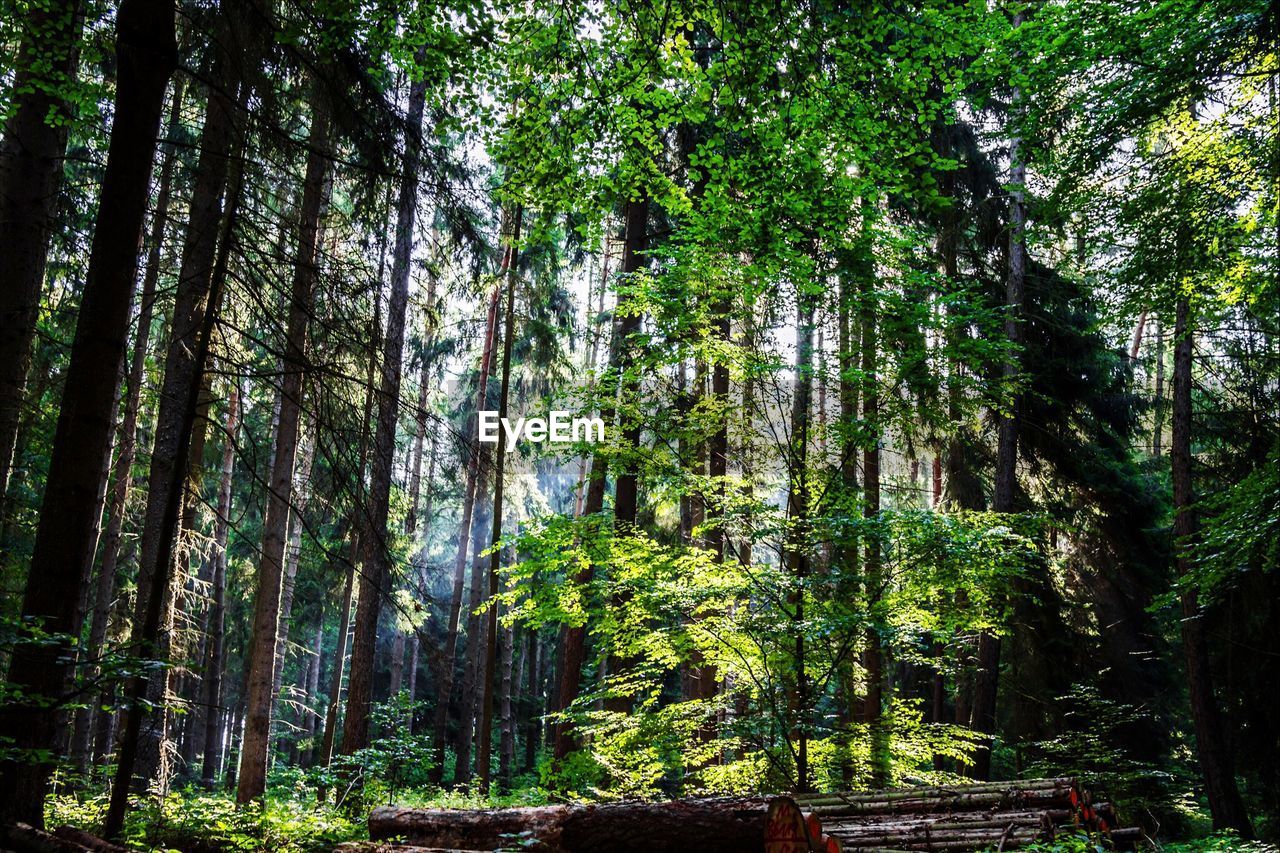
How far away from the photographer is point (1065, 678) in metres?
14.1

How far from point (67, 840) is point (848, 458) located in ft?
23.4

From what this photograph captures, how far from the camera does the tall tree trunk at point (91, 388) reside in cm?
416

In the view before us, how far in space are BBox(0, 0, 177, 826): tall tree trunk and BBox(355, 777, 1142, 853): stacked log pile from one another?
2.15 meters

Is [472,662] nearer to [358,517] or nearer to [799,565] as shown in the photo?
[799,565]

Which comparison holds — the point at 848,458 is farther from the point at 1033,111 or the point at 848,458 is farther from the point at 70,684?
the point at 70,684

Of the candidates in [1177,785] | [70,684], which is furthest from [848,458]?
[1177,785]

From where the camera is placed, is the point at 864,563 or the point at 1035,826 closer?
the point at 1035,826

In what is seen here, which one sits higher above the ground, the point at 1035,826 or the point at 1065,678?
the point at 1065,678

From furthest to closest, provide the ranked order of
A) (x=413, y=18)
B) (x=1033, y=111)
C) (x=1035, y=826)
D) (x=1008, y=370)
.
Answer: (x=1008, y=370) → (x=1033, y=111) → (x=1035, y=826) → (x=413, y=18)

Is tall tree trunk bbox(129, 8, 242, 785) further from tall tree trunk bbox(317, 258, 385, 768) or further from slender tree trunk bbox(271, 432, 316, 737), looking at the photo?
slender tree trunk bbox(271, 432, 316, 737)

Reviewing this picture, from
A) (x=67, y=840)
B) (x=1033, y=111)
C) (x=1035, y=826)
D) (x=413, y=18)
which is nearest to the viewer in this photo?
(x=67, y=840)

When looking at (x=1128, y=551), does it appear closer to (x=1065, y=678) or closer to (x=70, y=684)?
(x=1065, y=678)

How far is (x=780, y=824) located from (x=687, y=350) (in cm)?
513

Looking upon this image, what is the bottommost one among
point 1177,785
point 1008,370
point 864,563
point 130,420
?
point 1177,785
